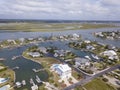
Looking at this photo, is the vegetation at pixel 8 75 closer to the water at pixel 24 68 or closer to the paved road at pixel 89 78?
the water at pixel 24 68

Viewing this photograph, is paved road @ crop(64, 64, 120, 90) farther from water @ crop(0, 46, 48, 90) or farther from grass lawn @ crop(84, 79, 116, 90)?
water @ crop(0, 46, 48, 90)

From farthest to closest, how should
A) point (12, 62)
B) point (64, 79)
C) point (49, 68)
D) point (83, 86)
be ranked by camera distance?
point (12, 62)
point (49, 68)
point (64, 79)
point (83, 86)

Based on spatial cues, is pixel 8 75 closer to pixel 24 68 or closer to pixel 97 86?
pixel 24 68

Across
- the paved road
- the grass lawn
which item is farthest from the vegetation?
the grass lawn

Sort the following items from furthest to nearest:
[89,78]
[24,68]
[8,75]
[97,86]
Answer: [24,68], [8,75], [89,78], [97,86]

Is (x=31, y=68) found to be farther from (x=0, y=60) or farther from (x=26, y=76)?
(x=0, y=60)

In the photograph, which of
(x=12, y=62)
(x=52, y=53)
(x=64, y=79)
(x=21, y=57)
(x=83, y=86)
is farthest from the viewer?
(x=52, y=53)

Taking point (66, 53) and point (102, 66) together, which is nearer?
point (102, 66)

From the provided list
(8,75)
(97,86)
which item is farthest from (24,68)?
(97,86)

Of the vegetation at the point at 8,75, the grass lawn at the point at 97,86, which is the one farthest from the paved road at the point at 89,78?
the vegetation at the point at 8,75

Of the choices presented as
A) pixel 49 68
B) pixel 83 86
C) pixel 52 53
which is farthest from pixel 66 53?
pixel 83 86

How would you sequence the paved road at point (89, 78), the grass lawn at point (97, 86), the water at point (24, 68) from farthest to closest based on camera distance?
the water at point (24, 68), the paved road at point (89, 78), the grass lawn at point (97, 86)
